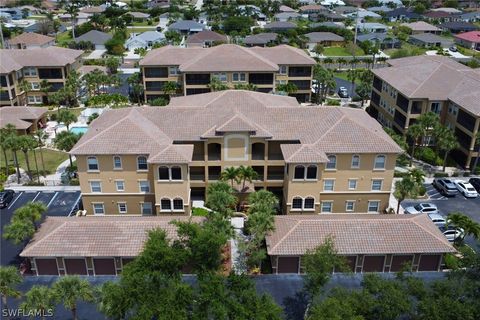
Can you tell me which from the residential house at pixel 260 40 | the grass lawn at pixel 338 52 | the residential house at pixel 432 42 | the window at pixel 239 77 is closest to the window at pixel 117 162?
the window at pixel 239 77

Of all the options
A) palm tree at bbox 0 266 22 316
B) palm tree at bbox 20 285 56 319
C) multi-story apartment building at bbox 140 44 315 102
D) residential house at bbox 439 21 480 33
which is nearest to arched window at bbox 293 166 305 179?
palm tree at bbox 20 285 56 319

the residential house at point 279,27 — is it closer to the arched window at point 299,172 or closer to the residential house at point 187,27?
the residential house at point 187,27

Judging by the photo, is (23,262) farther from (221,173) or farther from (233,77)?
(233,77)

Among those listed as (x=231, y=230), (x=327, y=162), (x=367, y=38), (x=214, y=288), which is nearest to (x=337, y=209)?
(x=327, y=162)

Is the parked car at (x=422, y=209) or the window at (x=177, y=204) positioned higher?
the window at (x=177, y=204)

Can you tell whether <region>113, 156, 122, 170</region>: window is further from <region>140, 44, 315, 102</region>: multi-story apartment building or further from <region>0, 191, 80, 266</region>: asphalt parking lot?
<region>140, 44, 315, 102</region>: multi-story apartment building

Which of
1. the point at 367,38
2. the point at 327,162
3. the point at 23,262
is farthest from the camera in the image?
the point at 367,38

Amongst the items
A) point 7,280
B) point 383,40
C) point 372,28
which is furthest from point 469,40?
point 7,280
